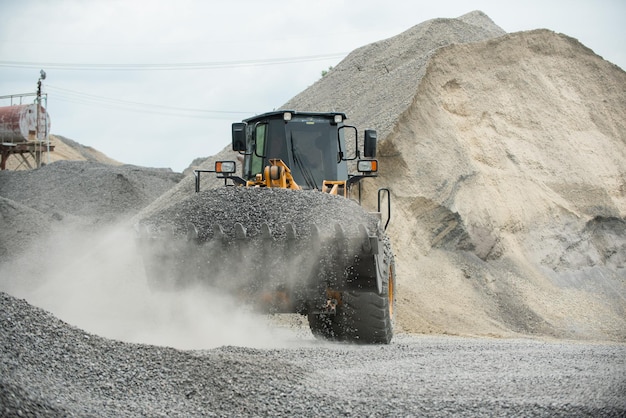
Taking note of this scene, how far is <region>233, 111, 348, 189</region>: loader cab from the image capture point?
493 inches

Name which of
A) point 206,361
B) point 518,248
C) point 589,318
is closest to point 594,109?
point 518,248

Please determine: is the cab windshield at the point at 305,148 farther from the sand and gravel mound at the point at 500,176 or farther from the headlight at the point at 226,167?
the sand and gravel mound at the point at 500,176

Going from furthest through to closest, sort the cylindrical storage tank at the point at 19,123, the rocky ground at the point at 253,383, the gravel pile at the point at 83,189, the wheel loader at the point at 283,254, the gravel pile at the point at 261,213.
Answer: the cylindrical storage tank at the point at 19,123 < the gravel pile at the point at 83,189 < the gravel pile at the point at 261,213 < the wheel loader at the point at 283,254 < the rocky ground at the point at 253,383

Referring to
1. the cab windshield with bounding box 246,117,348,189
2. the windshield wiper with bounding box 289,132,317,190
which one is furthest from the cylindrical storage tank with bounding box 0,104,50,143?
the windshield wiper with bounding box 289,132,317,190

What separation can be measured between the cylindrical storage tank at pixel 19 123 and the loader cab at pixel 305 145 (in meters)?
26.3

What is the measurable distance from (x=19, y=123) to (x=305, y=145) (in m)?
26.8

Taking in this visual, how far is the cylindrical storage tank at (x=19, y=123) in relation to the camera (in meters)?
36.6

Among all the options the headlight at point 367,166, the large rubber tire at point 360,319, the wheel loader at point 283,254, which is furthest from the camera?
the headlight at point 367,166

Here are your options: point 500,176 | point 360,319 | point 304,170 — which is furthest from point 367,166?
point 500,176

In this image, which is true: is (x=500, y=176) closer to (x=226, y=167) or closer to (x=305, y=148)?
(x=305, y=148)

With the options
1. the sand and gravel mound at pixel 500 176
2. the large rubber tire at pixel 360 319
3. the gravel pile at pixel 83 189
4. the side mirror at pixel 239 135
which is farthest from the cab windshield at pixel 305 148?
the gravel pile at pixel 83 189

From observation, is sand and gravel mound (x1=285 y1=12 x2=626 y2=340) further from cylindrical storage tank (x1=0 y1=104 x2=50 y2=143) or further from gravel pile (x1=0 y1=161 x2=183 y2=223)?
cylindrical storage tank (x1=0 y1=104 x2=50 y2=143)

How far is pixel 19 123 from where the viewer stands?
36.6m

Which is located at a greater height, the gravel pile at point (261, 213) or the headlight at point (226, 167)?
the headlight at point (226, 167)
